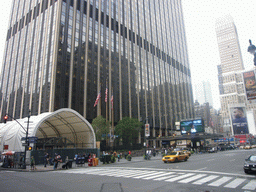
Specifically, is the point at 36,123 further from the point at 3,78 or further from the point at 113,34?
the point at 3,78

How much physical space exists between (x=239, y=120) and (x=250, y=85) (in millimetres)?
117915

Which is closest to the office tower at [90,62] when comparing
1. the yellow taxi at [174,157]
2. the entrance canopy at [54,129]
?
the entrance canopy at [54,129]

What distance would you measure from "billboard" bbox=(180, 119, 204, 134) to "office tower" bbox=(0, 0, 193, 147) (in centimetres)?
1759

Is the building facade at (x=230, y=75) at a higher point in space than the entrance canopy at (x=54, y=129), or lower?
higher

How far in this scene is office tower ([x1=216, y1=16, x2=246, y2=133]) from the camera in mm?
157625

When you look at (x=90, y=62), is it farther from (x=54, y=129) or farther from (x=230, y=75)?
(x=230, y=75)

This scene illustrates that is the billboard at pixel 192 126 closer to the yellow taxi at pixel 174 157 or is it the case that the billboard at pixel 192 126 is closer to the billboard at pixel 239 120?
the yellow taxi at pixel 174 157

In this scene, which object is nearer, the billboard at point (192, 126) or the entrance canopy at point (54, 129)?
the entrance canopy at point (54, 129)

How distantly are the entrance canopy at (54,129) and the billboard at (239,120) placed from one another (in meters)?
105

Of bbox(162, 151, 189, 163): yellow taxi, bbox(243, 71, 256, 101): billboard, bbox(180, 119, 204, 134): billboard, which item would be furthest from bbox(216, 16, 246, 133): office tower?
bbox(243, 71, 256, 101): billboard

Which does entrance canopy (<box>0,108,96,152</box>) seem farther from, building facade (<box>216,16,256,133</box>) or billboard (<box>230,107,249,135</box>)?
building facade (<box>216,16,256,133</box>)

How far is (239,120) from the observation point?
11544 centimetres

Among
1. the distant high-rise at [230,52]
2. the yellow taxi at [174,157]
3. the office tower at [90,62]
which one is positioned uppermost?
the distant high-rise at [230,52]

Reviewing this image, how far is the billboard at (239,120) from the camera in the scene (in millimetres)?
113875
